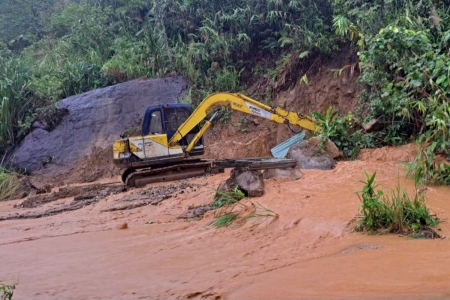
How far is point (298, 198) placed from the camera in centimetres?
654

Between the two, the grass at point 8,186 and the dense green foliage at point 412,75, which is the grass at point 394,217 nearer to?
the dense green foliage at point 412,75

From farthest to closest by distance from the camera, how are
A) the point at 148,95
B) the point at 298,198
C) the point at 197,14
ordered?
the point at 197,14
the point at 148,95
the point at 298,198

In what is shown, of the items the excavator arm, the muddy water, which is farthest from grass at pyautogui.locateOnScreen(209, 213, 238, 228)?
the excavator arm

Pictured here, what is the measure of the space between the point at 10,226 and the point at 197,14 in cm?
1120

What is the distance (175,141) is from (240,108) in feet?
5.54

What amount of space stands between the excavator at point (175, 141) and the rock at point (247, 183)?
274 cm

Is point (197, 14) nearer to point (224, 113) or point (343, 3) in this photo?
point (224, 113)

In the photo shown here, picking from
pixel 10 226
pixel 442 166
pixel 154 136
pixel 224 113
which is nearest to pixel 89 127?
pixel 224 113

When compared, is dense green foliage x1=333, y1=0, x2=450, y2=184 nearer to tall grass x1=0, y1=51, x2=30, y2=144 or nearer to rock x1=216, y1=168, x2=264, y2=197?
rock x1=216, y1=168, x2=264, y2=197

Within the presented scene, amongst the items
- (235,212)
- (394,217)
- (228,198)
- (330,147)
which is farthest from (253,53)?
(394,217)

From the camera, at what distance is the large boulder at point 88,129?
14.3 m

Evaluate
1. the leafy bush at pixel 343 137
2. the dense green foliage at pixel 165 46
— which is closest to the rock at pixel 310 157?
the leafy bush at pixel 343 137

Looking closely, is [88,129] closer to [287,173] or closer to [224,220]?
[287,173]

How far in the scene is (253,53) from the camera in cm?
1591
